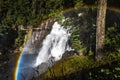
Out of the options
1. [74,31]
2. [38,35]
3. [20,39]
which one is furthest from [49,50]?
[20,39]

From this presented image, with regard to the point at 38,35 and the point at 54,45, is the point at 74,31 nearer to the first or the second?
the point at 54,45

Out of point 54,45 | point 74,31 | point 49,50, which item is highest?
point 74,31

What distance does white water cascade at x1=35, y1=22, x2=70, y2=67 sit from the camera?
23.8m

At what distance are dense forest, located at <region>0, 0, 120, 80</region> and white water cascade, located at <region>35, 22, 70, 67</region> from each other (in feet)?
3.90

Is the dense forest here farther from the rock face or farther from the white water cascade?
the white water cascade

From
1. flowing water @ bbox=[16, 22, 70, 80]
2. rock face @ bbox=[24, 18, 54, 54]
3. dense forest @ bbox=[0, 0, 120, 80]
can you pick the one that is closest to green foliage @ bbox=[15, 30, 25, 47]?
dense forest @ bbox=[0, 0, 120, 80]

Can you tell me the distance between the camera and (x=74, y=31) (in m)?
22.3

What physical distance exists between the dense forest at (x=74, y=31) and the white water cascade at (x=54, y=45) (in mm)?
1189

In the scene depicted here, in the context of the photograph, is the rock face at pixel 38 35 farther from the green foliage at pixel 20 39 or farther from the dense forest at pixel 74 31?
the green foliage at pixel 20 39

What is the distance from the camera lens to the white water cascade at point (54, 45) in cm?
2380

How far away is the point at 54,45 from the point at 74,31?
3.52 meters

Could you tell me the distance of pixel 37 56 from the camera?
25.6 m

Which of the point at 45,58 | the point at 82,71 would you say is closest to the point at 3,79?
the point at 45,58

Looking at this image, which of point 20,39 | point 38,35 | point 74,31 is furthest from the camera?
point 20,39
